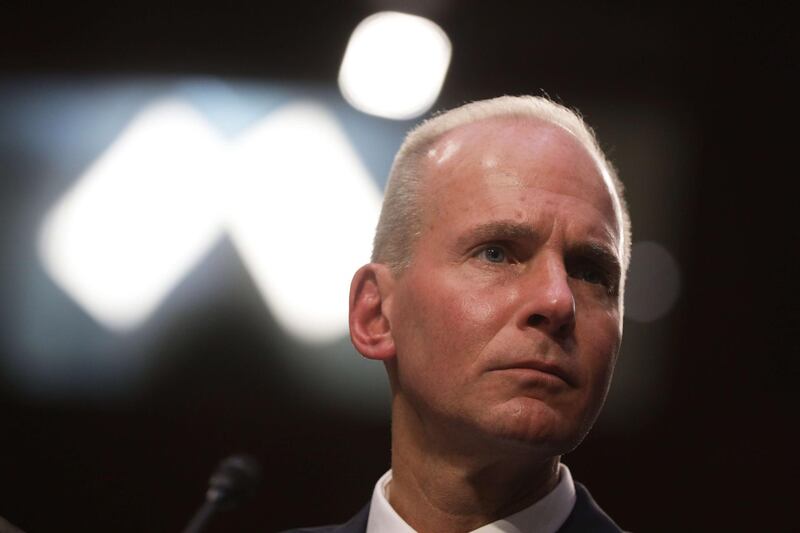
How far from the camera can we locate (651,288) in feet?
10.3

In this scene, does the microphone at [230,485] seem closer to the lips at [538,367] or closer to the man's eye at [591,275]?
the lips at [538,367]

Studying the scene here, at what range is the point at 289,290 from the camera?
332 centimetres

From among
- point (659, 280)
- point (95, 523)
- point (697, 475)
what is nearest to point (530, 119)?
point (659, 280)

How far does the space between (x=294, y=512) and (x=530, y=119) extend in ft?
6.67

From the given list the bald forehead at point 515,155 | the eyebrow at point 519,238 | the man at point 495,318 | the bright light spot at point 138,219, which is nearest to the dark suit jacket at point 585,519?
the man at point 495,318

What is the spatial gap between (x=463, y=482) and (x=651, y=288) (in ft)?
5.67

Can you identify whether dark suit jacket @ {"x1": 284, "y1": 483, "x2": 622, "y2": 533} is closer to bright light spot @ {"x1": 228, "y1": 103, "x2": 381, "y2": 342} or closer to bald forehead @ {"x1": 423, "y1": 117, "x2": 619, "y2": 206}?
bald forehead @ {"x1": 423, "y1": 117, "x2": 619, "y2": 206}

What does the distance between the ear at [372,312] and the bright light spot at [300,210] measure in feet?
4.99

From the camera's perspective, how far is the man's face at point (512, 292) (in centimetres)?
143

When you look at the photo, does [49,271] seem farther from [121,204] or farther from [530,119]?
[530,119]

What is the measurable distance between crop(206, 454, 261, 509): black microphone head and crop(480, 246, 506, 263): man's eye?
626 mm

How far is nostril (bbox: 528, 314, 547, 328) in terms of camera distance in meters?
1.45

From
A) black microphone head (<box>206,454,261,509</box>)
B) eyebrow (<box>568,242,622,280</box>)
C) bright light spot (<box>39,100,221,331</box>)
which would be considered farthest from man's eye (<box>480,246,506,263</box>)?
bright light spot (<box>39,100,221,331</box>)

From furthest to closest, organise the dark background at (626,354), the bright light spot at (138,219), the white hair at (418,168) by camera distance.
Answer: the bright light spot at (138,219) < the dark background at (626,354) < the white hair at (418,168)
